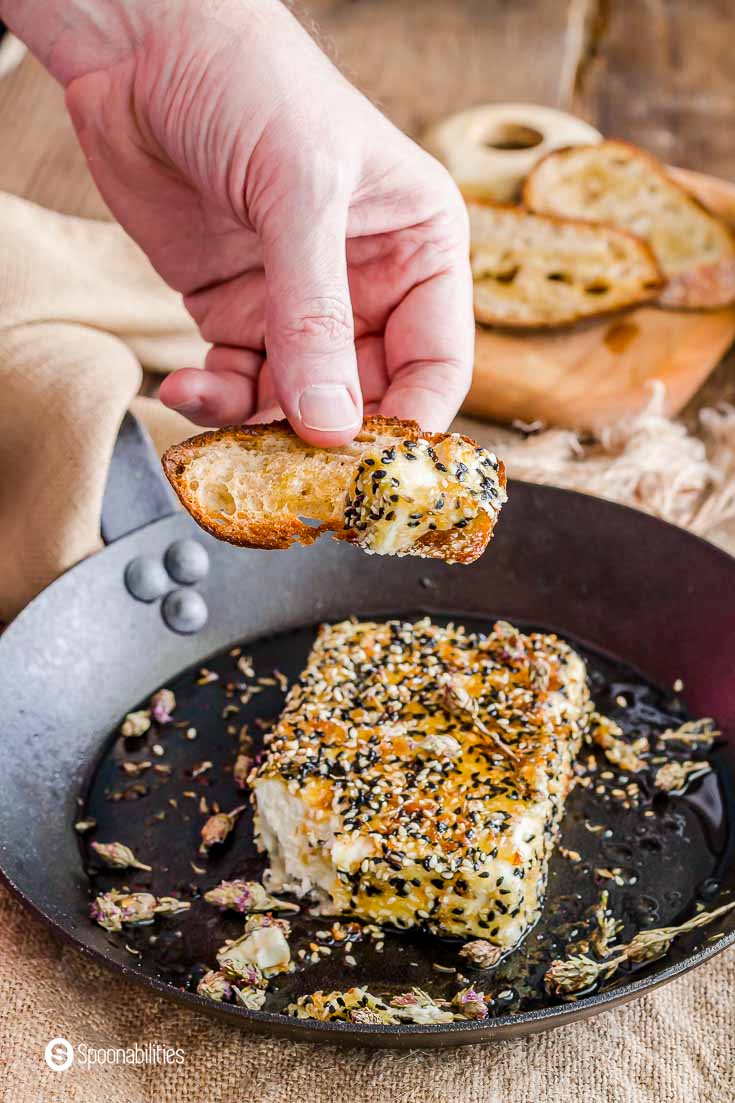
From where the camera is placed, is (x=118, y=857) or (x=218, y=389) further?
(x=218, y=389)

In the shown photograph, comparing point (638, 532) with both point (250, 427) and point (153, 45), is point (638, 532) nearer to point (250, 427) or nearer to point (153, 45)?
point (250, 427)

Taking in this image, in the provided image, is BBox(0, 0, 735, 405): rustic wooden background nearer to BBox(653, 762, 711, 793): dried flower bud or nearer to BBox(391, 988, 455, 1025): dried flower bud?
BBox(653, 762, 711, 793): dried flower bud

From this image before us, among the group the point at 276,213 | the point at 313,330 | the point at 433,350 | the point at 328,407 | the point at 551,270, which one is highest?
the point at 276,213

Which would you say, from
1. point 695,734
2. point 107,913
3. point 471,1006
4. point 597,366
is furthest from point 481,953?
point 597,366

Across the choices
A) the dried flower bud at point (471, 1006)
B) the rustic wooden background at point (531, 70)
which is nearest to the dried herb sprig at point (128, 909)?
the dried flower bud at point (471, 1006)

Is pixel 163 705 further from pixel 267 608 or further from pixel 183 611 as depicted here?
pixel 267 608

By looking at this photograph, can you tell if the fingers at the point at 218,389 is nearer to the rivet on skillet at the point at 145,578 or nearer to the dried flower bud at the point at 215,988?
the rivet on skillet at the point at 145,578

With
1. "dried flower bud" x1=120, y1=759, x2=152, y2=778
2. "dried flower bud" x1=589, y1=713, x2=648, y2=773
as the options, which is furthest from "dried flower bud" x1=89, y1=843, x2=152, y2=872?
"dried flower bud" x1=589, y1=713, x2=648, y2=773
